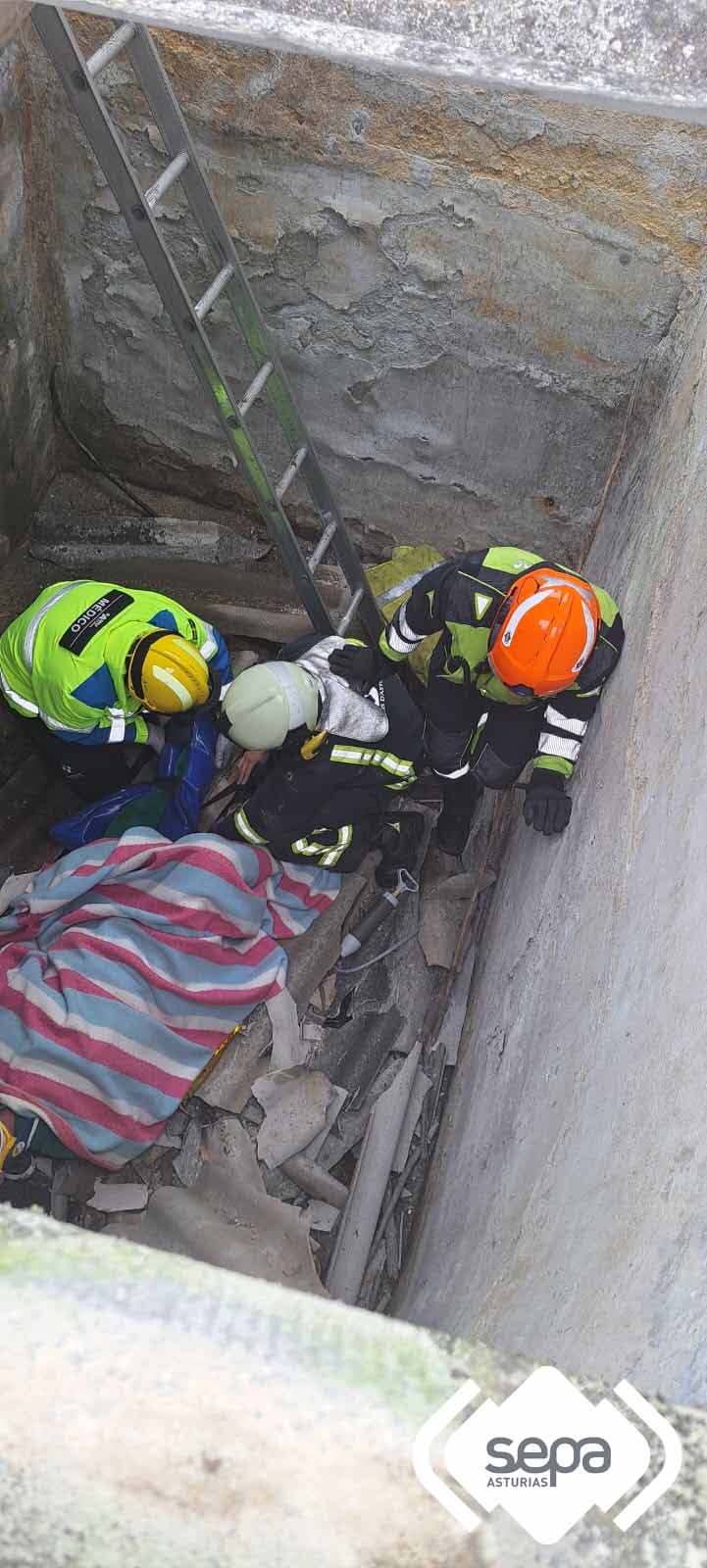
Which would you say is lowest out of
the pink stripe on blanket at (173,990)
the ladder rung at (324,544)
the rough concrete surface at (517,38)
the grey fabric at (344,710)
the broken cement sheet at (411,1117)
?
the broken cement sheet at (411,1117)

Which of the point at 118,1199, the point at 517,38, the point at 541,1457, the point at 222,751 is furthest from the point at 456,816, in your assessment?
the point at 541,1457

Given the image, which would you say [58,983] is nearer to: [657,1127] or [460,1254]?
[460,1254]

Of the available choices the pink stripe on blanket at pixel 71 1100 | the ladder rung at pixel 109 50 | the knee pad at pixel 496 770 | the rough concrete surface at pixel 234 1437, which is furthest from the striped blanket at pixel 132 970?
the ladder rung at pixel 109 50

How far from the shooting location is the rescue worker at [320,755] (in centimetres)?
372

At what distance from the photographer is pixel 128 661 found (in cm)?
395

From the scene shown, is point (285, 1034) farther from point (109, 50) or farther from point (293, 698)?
point (109, 50)

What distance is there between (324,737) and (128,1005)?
3.90ft

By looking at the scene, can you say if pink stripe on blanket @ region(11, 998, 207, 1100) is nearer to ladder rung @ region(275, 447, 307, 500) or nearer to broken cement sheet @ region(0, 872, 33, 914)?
broken cement sheet @ region(0, 872, 33, 914)

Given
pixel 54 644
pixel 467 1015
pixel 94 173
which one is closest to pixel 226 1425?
pixel 467 1015

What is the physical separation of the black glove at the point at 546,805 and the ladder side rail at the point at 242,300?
1809 mm

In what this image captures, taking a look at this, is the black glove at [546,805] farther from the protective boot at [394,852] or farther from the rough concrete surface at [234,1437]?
the rough concrete surface at [234,1437]

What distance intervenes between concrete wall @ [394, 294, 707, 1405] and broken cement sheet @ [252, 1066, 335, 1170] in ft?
1.54

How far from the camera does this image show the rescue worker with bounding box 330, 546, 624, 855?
3.32 m

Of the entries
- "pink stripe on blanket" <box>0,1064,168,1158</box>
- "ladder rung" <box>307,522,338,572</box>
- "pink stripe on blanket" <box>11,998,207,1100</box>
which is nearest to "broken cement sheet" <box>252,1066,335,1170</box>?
"pink stripe on blanket" <box>11,998,207,1100</box>
